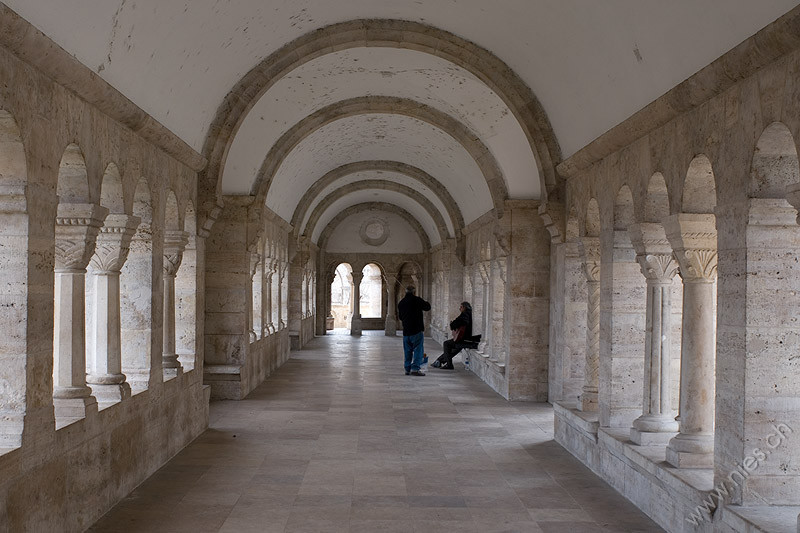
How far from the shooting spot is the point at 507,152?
10320 mm

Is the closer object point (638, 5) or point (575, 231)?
point (638, 5)

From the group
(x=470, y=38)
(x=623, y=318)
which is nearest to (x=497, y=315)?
(x=470, y=38)

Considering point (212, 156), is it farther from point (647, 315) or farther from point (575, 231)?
point (647, 315)

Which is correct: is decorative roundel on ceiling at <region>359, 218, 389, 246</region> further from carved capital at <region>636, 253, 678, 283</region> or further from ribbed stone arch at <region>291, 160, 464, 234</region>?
carved capital at <region>636, 253, 678, 283</region>

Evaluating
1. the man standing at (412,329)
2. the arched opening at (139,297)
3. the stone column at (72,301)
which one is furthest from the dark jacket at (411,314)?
the stone column at (72,301)

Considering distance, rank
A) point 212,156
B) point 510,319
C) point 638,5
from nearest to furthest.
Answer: point 638,5 < point 212,156 < point 510,319

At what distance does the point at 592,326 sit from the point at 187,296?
4189mm

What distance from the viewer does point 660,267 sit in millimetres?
5789

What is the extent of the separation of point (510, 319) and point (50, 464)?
6910 millimetres

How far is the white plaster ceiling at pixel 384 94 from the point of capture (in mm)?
9477

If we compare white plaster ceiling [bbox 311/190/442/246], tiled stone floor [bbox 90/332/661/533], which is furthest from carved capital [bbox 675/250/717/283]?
white plaster ceiling [bbox 311/190/442/246]

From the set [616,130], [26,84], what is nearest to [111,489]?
[26,84]

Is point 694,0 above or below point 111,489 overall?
above

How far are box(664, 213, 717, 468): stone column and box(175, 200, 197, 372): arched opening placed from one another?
4.91 meters
